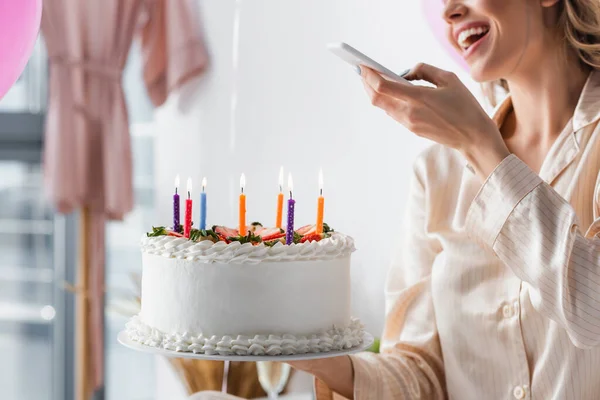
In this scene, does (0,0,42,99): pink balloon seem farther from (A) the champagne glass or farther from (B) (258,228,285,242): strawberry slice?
(A) the champagne glass

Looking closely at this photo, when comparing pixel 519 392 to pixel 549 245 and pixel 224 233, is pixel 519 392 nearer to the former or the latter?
pixel 549 245

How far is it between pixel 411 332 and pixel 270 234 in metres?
0.57

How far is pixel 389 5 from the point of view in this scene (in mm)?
2717

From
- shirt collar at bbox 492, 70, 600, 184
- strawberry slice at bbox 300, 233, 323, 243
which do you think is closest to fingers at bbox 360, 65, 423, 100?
→ strawberry slice at bbox 300, 233, 323, 243

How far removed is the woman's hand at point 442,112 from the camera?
4.75 ft

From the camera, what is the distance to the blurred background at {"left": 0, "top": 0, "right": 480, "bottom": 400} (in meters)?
2.76

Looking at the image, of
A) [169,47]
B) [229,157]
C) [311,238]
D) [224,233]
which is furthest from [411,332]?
[169,47]

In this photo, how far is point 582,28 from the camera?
173cm

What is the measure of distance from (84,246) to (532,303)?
93.2 inches

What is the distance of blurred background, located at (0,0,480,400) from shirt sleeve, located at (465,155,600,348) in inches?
42.2

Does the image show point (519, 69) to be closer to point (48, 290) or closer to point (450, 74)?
point (450, 74)

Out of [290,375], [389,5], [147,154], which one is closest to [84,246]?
[147,154]

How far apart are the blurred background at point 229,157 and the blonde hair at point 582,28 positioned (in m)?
0.74

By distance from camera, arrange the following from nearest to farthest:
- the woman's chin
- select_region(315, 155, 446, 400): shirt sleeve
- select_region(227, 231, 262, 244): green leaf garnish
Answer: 1. select_region(227, 231, 262, 244): green leaf garnish
2. the woman's chin
3. select_region(315, 155, 446, 400): shirt sleeve
